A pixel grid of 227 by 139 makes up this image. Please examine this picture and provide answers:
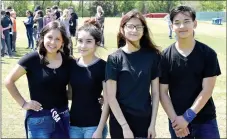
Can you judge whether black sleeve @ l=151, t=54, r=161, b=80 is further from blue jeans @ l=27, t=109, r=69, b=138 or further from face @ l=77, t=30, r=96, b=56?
blue jeans @ l=27, t=109, r=69, b=138

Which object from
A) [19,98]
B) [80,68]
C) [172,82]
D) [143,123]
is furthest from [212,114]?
[19,98]

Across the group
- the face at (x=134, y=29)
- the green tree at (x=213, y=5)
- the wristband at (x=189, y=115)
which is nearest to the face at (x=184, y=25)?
the face at (x=134, y=29)

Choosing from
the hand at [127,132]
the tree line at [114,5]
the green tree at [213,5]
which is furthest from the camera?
the green tree at [213,5]

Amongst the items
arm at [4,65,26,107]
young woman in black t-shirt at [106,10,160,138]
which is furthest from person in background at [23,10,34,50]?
young woman in black t-shirt at [106,10,160,138]

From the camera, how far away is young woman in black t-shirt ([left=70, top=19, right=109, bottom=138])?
10.6 ft

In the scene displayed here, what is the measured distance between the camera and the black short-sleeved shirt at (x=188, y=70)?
10.6ft

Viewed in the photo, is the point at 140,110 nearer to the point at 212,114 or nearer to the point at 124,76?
the point at 124,76

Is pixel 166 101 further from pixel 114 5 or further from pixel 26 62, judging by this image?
pixel 114 5

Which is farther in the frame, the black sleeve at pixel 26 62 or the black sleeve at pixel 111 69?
the black sleeve at pixel 26 62

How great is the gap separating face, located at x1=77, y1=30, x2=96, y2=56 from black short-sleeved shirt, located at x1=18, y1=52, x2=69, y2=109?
21 centimetres

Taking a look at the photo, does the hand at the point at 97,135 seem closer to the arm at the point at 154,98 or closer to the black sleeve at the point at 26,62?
the arm at the point at 154,98

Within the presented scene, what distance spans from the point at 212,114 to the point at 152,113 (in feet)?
2.13

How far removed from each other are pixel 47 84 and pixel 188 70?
1195 mm

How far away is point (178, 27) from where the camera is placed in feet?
10.6
